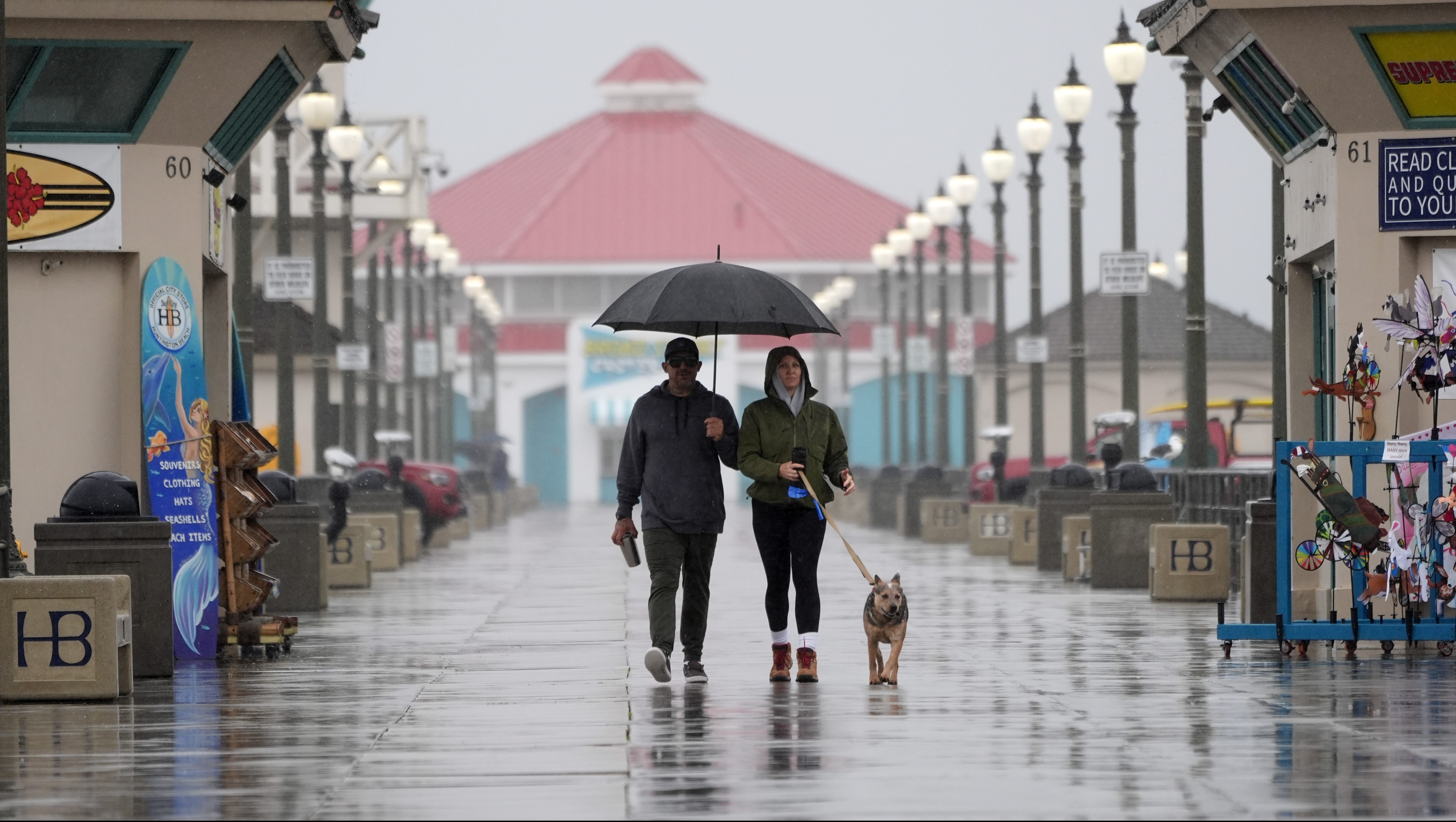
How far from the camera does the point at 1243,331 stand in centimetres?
7088

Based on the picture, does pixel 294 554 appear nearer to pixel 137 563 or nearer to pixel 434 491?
pixel 137 563

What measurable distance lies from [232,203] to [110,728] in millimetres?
8280

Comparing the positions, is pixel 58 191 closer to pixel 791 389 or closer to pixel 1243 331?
pixel 791 389

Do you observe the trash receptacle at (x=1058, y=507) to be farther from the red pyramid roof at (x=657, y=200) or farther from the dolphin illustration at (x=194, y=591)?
the red pyramid roof at (x=657, y=200)

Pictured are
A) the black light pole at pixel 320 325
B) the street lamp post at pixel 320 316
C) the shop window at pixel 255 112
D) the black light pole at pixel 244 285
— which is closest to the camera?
the shop window at pixel 255 112

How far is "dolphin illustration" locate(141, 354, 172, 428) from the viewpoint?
54.0 ft

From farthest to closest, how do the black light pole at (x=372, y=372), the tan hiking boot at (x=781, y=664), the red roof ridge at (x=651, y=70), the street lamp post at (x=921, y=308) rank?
the red roof ridge at (x=651, y=70), the street lamp post at (x=921, y=308), the black light pole at (x=372, y=372), the tan hiking boot at (x=781, y=664)

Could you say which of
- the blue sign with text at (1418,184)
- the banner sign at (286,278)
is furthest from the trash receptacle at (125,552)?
the banner sign at (286,278)

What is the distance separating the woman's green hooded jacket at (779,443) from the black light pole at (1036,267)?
20.8m

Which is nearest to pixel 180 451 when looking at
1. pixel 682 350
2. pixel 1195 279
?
pixel 682 350

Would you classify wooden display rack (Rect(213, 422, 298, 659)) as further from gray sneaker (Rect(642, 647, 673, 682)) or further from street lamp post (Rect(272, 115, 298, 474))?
street lamp post (Rect(272, 115, 298, 474))

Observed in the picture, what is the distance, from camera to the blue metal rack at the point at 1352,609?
15.3 m

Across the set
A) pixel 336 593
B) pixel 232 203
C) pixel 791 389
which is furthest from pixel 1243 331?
pixel 791 389

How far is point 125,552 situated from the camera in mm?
14984
